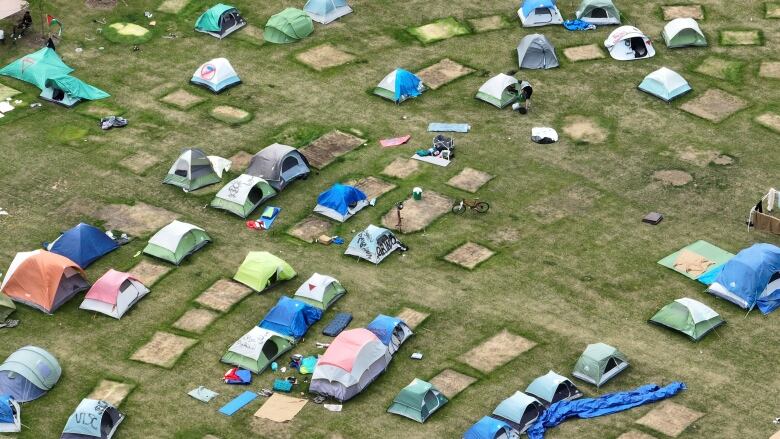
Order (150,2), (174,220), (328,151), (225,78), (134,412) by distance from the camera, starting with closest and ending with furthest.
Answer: (134,412)
(174,220)
(328,151)
(225,78)
(150,2)

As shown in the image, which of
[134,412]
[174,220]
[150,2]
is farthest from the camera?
[150,2]

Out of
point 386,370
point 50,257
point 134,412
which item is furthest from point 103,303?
point 386,370

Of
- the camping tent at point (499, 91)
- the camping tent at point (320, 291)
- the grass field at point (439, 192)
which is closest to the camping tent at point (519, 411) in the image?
the grass field at point (439, 192)

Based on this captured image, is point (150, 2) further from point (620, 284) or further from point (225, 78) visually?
point (620, 284)

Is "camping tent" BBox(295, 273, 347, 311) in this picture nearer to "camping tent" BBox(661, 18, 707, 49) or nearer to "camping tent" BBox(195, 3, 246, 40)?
"camping tent" BBox(195, 3, 246, 40)

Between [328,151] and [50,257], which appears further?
[328,151]

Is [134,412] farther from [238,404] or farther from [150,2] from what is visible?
[150,2]

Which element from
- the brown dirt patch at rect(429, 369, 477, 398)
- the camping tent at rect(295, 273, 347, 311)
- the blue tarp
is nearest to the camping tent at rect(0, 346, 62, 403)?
the camping tent at rect(295, 273, 347, 311)

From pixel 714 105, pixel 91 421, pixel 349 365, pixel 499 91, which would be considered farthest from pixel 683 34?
pixel 91 421
